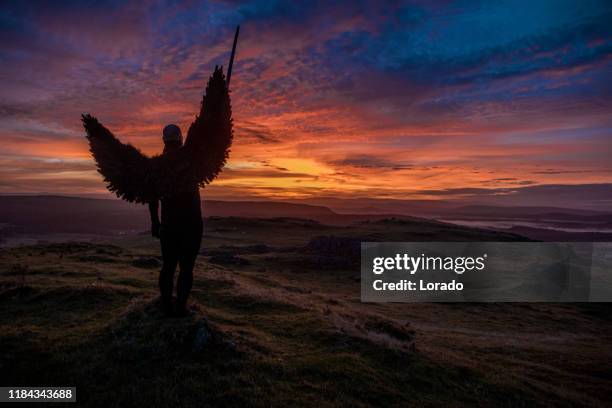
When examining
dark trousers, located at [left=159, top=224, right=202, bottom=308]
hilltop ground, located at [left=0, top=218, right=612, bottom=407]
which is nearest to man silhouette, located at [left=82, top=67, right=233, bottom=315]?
dark trousers, located at [left=159, top=224, right=202, bottom=308]

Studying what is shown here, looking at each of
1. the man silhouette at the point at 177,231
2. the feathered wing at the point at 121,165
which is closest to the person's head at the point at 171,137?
the man silhouette at the point at 177,231

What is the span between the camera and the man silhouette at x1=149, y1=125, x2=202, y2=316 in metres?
10.0

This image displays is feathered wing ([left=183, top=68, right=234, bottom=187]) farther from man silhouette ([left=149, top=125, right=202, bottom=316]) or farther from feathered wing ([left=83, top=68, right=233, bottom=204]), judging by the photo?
man silhouette ([left=149, top=125, right=202, bottom=316])

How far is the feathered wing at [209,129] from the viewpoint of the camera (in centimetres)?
967

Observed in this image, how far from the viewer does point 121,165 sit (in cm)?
910

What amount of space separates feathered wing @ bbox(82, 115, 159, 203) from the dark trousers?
52.8 inches

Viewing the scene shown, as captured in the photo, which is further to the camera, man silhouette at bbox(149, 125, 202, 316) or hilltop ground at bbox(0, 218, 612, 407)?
man silhouette at bbox(149, 125, 202, 316)

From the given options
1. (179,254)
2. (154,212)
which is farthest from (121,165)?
(179,254)

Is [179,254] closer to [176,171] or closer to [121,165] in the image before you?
[176,171]

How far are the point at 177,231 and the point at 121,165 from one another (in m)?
Result: 2.20

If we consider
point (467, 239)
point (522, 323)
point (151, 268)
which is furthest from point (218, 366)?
point (467, 239)

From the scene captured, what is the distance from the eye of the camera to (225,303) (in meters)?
17.1

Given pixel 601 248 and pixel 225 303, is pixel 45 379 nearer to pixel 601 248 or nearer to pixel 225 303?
pixel 225 303

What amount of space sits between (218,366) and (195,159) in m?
5.08
